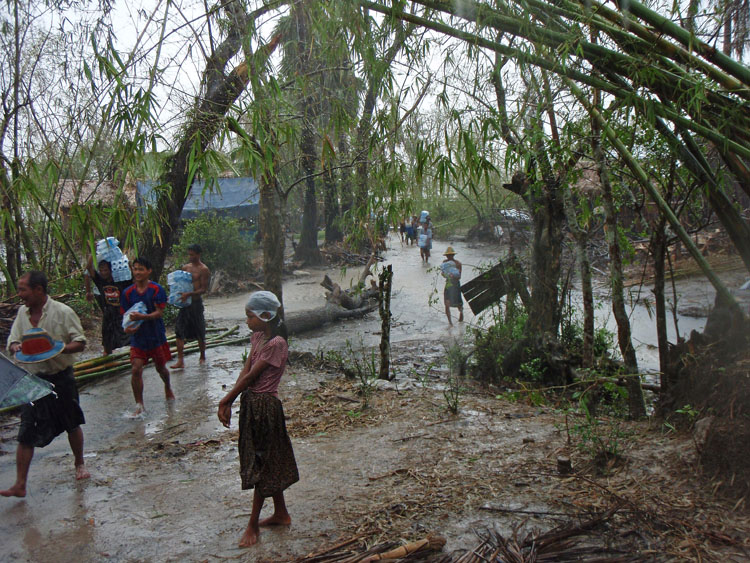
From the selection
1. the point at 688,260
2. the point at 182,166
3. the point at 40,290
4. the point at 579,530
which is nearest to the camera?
the point at 579,530

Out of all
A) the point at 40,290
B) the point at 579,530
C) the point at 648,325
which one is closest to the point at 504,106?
the point at 579,530

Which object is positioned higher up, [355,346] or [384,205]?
[384,205]

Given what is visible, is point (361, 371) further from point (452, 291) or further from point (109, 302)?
point (452, 291)

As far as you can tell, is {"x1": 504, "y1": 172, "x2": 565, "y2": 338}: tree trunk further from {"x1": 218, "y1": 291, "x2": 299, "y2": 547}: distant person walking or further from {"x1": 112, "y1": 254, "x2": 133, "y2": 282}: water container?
{"x1": 112, "y1": 254, "x2": 133, "y2": 282}: water container

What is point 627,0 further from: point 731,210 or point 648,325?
point 648,325

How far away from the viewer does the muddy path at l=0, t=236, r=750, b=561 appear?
11.2 feet

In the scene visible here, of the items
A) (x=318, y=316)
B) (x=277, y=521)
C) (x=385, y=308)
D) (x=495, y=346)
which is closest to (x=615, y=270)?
(x=385, y=308)

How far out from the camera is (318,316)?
11508 millimetres

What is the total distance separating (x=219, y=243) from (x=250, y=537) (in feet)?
45.6

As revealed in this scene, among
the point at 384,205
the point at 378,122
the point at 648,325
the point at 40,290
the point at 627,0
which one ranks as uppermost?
the point at 627,0

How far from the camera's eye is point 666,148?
15.1ft

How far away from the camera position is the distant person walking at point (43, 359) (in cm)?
424

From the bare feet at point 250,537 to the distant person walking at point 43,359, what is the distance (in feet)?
5.93

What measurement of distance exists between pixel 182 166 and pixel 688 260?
1257 centimetres
